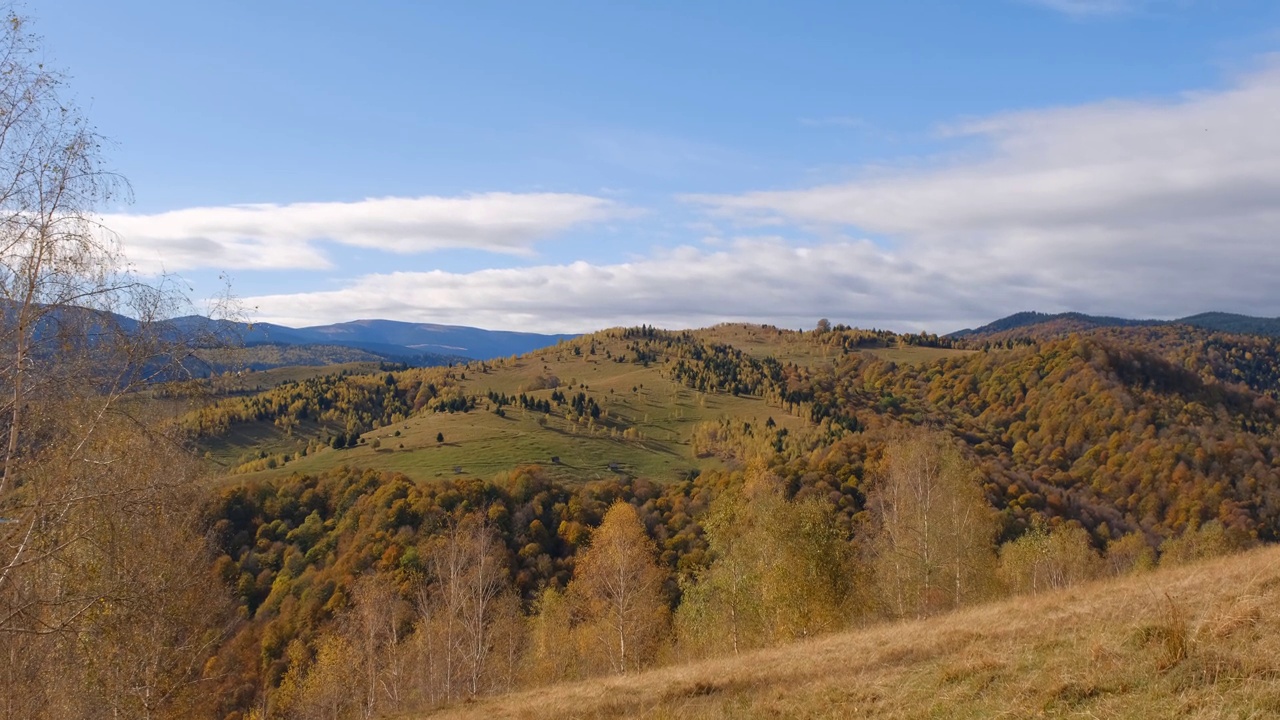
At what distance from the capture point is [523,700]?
21.9 metres

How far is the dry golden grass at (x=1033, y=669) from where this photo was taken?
370 inches

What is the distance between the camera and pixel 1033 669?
11703mm

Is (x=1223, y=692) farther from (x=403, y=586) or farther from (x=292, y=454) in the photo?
(x=292, y=454)

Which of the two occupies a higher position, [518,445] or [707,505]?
[518,445]

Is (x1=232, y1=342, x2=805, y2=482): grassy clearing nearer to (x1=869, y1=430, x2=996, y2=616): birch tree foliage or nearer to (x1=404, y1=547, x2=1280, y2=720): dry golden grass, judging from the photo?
(x1=869, y1=430, x2=996, y2=616): birch tree foliage

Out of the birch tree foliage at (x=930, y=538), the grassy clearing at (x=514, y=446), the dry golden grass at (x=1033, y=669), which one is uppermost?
the dry golden grass at (x=1033, y=669)

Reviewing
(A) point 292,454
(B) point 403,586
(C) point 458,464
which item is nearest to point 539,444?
(C) point 458,464

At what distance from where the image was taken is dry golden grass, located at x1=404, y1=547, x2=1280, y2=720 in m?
9.40

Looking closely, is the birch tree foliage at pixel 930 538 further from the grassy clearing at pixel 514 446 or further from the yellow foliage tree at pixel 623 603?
the grassy clearing at pixel 514 446

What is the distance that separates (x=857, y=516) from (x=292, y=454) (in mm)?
130358

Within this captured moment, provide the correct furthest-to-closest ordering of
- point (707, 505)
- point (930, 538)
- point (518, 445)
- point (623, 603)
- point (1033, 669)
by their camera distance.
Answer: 1. point (518, 445)
2. point (707, 505)
3. point (623, 603)
4. point (930, 538)
5. point (1033, 669)

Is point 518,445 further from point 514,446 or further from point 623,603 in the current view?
point 623,603

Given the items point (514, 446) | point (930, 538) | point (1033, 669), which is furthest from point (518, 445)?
point (1033, 669)

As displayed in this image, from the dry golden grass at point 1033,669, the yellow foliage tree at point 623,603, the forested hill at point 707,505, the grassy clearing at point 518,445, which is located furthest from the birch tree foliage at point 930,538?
the grassy clearing at point 518,445
